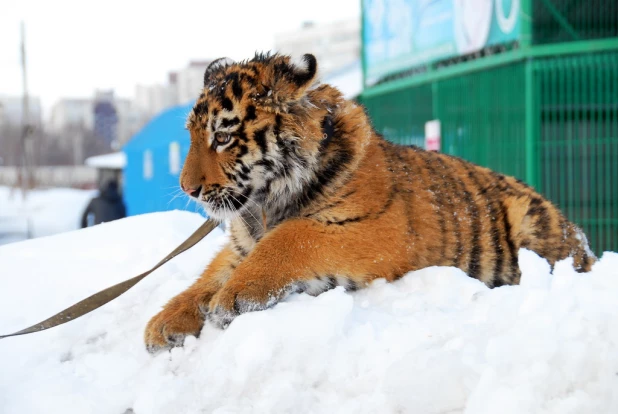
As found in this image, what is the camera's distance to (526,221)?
3.75m

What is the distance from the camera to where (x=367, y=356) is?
2.38 meters

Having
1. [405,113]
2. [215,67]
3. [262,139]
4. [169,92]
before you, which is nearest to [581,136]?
[405,113]

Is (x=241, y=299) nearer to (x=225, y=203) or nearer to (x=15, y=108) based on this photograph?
(x=225, y=203)

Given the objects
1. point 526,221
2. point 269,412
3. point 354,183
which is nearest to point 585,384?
point 269,412

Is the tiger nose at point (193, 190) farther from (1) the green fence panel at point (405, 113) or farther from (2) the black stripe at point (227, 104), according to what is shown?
(1) the green fence panel at point (405, 113)

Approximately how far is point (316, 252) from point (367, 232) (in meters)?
0.29

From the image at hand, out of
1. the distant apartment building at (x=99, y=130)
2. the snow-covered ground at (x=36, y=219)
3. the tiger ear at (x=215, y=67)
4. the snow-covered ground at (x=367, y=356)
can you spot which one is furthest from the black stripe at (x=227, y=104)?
the distant apartment building at (x=99, y=130)

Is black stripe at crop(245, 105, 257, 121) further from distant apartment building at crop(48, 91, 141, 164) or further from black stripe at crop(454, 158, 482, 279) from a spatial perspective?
distant apartment building at crop(48, 91, 141, 164)

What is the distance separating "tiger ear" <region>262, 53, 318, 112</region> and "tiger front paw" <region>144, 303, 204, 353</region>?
43.1 inches

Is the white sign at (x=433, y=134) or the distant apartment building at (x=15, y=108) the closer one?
the white sign at (x=433, y=134)

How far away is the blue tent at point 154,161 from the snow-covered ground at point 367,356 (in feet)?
32.9

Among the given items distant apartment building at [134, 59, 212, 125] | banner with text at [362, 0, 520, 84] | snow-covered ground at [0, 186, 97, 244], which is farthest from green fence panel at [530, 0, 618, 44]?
distant apartment building at [134, 59, 212, 125]

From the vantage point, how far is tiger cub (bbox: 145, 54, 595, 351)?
2.97 m

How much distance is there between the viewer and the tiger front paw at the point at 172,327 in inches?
113
